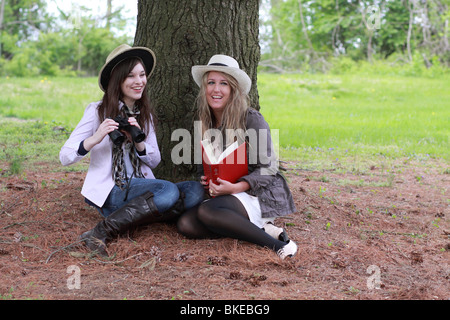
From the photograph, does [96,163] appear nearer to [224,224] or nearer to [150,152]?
[150,152]

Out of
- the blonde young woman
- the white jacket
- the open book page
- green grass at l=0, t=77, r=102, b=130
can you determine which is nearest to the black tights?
the blonde young woman

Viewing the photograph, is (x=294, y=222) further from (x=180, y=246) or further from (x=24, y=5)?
(x=24, y=5)

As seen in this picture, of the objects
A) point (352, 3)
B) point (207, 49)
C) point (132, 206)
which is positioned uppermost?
point (352, 3)

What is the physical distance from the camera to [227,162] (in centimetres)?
392

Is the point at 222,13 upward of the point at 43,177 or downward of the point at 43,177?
upward

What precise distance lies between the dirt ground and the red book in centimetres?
47

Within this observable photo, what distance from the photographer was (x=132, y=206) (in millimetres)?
3912

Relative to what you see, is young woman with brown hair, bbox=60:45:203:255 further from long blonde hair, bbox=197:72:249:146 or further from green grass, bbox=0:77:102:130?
Result: green grass, bbox=0:77:102:130

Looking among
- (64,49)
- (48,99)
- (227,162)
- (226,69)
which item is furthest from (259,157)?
(64,49)

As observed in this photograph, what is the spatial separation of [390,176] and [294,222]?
2294 millimetres

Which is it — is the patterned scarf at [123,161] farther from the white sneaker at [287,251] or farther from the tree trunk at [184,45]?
the white sneaker at [287,251]

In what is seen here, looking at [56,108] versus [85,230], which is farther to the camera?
[56,108]

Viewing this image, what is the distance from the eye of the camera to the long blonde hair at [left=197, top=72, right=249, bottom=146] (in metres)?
4.07
